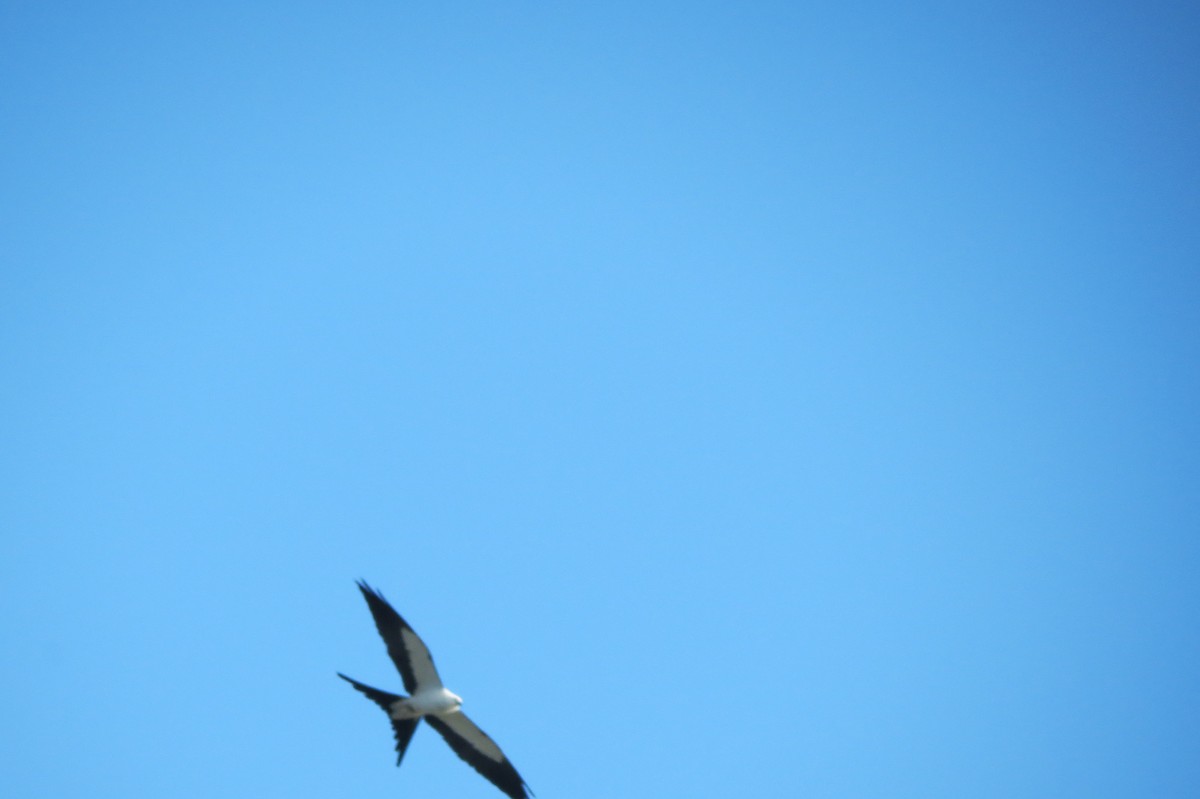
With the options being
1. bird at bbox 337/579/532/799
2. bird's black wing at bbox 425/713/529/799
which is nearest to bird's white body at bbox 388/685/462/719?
bird at bbox 337/579/532/799

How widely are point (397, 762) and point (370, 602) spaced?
1969 mm

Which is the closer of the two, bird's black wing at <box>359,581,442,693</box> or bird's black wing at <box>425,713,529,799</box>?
bird's black wing at <box>359,581,442,693</box>

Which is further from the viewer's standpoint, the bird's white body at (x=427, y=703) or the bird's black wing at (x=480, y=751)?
the bird's black wing at (x=480, y=751)

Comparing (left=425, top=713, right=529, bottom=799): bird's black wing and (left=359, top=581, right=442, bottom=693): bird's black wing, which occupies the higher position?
(left=359, top=581, right=442, bottom=693): bird's black wing

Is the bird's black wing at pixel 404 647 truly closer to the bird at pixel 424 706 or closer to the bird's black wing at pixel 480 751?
the bird at pixel 424 706

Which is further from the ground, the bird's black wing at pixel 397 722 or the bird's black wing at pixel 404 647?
the bird's black wing at pixel 404 647

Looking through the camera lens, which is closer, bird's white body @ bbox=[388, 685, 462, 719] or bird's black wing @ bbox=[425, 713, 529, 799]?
bird's white body @ bbox=[388, 685, 462, 719]

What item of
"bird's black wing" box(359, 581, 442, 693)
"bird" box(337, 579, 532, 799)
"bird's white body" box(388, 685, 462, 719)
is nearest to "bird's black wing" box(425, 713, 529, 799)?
"bird" box(337, 579, 532, 799)

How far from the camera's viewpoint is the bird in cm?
856

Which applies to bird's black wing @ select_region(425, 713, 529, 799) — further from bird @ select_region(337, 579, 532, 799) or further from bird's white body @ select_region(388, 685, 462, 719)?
bird's white body @ select_region(388, 685, 462, 719)

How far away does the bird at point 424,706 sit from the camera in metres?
8.56

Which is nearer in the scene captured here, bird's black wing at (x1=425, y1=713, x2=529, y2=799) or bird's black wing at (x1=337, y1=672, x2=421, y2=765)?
bird's black wing at (x1=337, y1=672, x2=421, y2=765)

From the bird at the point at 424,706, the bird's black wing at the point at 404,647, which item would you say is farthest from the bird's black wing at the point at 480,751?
the bird's black wing at the point at 404,647

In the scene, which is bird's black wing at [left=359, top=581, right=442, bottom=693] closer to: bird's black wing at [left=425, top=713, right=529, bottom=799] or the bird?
the bird
